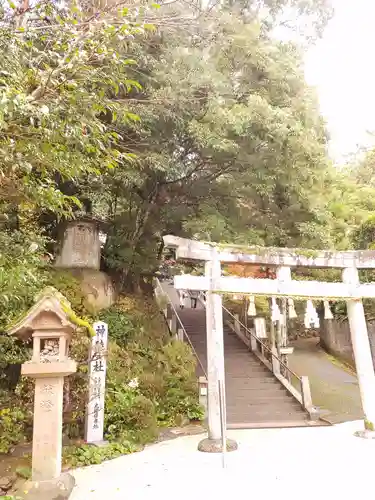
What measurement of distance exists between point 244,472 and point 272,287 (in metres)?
3.87

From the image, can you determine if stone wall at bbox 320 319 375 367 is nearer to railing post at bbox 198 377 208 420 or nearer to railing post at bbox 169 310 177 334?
railing post at bbox 169 310 177 334

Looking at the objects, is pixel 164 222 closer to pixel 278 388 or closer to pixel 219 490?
pixel 278 388

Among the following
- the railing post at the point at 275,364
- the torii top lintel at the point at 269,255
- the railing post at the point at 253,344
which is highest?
the torii top lintel at the point at 269,255

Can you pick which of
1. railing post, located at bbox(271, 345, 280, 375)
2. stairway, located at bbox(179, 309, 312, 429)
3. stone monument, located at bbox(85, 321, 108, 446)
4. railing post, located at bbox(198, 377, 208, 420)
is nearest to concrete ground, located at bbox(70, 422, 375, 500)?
stone monument, located at bbox(85, 321, 108, 446)

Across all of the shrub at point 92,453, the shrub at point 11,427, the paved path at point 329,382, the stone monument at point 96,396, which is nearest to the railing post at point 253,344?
the paved path at point 329,382

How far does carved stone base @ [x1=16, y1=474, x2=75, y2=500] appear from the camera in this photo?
201 inches

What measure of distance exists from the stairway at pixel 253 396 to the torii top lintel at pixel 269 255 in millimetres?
4177

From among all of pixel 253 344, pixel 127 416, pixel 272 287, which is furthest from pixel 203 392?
pixel 253 344

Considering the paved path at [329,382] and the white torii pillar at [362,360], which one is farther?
the paved path at [329,382]

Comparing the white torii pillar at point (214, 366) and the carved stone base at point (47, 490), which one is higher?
the white torii pillar at point (214, 366)

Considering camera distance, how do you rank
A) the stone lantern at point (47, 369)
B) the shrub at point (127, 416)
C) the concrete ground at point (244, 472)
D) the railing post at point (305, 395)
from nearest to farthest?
1. the concrete ground at point (244, 472)
2. the stone lantern at point (47, 369)
3. the shrub at point (127, 416)
4. the railing post at point (305, 395)

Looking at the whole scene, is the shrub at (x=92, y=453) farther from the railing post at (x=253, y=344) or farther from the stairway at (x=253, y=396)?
the railing post at (x=253, y=344)

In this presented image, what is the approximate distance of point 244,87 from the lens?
11008 mm

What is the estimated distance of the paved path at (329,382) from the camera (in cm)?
1084
